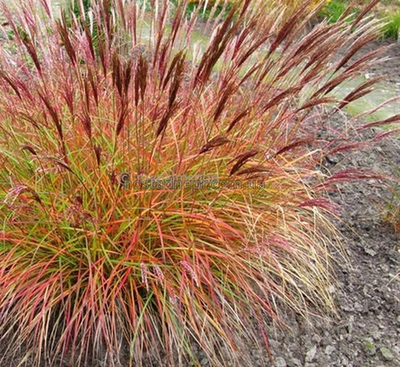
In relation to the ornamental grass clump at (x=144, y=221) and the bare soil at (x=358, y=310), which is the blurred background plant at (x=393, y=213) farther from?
the ornamental grass clump at (x=144, y=221)

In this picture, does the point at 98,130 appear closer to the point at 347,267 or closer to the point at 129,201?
the point at 129,201

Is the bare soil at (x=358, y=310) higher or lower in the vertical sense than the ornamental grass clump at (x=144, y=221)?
lower

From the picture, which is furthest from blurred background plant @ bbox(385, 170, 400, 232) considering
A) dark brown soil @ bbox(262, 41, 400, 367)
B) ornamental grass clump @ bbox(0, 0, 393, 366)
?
ornamental grass clump @ bbox(0, 0, 393, 366)

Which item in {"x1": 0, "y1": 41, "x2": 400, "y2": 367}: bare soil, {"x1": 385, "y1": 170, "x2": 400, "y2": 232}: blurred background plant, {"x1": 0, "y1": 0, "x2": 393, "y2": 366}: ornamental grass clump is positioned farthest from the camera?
{"x1": 385, "y1": 170, "x2": 400, "y2": 232}: blurred background plant

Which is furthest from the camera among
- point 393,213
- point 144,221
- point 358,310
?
point 393,213

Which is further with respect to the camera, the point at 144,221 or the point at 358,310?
the point at 358,310

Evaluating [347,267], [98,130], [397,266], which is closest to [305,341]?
[347,267]

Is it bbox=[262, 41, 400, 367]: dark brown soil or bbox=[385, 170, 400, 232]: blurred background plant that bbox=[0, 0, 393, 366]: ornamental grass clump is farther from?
bbox=[385, 170, 400, 232]: blurred background plant

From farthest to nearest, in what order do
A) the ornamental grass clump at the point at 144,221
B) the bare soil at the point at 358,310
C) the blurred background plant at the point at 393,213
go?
the blurred background plant at the point at 393,213 → the bare soil at the point at 358,310 → the ornamental grass clump at the point at 144,221

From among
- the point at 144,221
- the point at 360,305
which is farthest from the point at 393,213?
the point at 144,221

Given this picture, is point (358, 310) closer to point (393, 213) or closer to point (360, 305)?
point (360, 305)

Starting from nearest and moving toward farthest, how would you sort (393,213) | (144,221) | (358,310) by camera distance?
(144,221)
(358,310)
(393,213)

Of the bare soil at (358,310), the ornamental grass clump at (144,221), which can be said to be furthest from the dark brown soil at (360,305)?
the ornamental grass clump at (144,221)

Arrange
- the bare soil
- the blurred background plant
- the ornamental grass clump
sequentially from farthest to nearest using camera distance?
the blurred background plant → the bare soil → the ornamental grass clump
